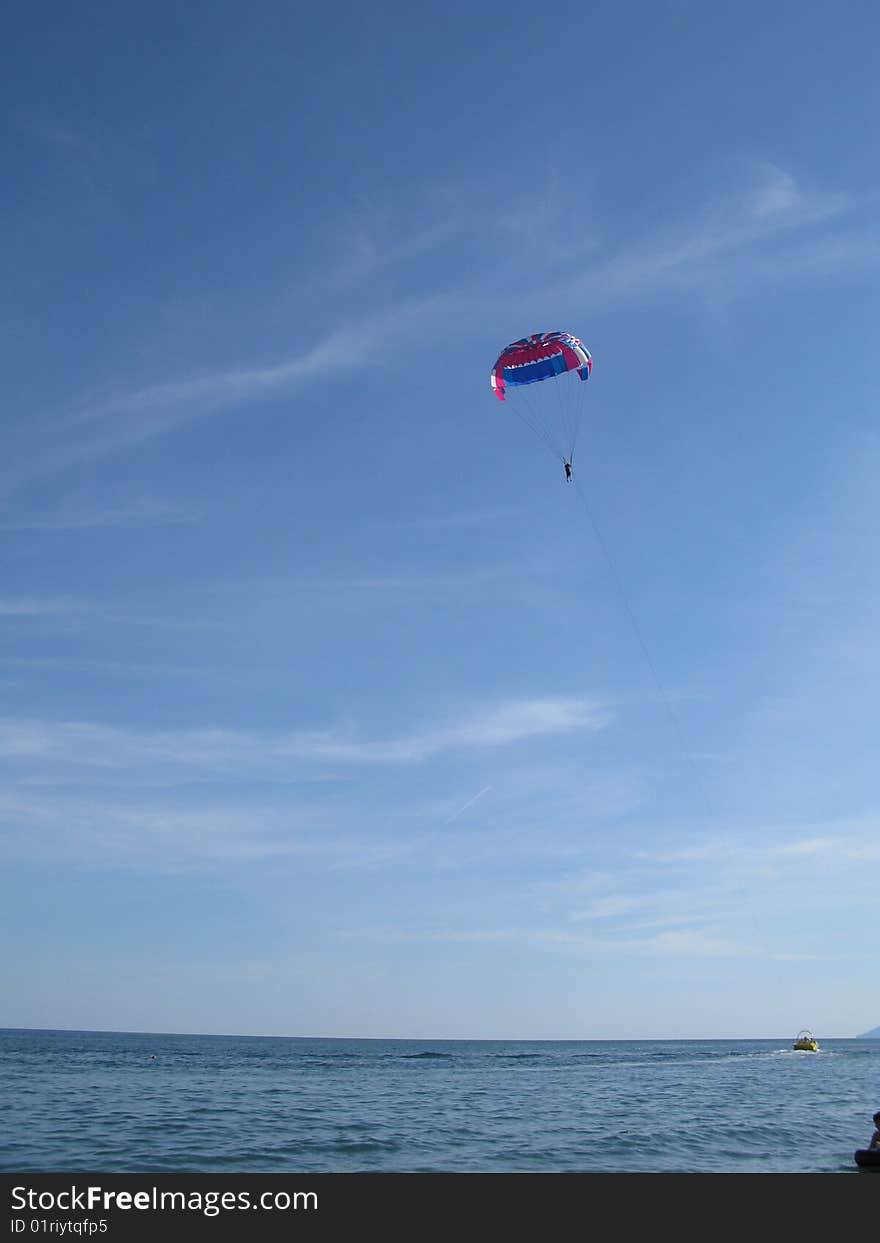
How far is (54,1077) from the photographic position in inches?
1997

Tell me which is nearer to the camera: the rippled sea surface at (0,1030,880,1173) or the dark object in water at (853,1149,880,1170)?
the dark object in water at (853,1149,880,1170)

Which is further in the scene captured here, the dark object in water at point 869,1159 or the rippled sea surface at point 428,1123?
the rippled sea surface at point 428,1123

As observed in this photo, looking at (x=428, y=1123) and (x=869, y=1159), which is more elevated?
(x=869, y=1159)

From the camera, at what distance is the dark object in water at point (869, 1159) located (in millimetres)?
20688

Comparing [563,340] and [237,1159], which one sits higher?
[563,340]

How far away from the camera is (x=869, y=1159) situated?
2086 centimetres

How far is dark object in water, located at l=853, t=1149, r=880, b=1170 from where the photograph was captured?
20.7m

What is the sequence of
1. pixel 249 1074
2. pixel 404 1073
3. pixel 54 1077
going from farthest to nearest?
pixel 404 1073, pixel 249 1074, pixel 54 1077

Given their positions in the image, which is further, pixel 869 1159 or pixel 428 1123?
pixel 428 1123

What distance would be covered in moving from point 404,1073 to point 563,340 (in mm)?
52222
